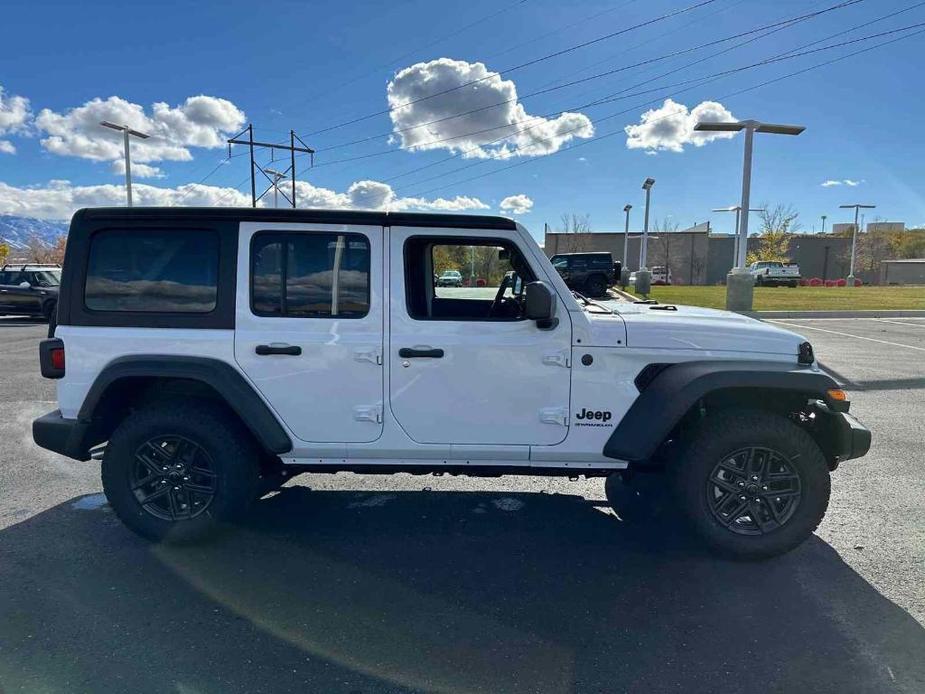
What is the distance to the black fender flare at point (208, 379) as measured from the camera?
3.30 meters

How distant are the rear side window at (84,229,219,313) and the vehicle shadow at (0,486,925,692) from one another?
146 centimetres

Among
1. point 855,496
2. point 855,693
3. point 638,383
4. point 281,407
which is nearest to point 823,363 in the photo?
point 855,496

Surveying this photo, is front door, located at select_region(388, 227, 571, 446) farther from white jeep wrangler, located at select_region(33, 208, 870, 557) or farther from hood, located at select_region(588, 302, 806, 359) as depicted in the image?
hood, located at select_region(588, 302, 806, 359)

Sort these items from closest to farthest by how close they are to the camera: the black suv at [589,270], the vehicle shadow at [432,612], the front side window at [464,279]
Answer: the vehicle shadow at [432,612], the front side window at [464,279], the black suv at [589,270]

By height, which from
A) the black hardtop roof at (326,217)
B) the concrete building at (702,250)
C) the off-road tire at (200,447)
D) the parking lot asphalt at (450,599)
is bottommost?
the parking lot asphalt at (450,599)

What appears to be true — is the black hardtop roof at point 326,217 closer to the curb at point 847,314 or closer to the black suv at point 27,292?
the black suv at point 27,292

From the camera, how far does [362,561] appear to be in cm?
334

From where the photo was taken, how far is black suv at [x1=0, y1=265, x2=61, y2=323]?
16.4 metres

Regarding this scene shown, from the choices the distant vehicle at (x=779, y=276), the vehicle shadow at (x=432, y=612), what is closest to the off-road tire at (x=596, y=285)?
the distant vehicle at (x=779, y=276)

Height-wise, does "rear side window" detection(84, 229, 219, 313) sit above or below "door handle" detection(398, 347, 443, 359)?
above

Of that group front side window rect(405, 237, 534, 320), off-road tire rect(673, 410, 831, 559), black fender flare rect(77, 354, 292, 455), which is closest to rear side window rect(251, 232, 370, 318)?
front side window rect(405, 237, 534, 320)

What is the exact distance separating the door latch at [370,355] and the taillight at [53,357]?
1746mm

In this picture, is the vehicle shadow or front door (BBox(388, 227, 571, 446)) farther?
front door (BBox(388, 227, 571, 446))

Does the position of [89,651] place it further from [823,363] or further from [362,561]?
[823,363]
